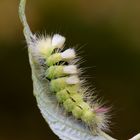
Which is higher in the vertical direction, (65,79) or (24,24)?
(24,24)

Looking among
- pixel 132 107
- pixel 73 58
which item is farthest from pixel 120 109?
pixel 73 58

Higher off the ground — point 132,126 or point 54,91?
point 132,126

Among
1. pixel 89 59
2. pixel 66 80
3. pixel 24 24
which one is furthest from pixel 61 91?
pixel 89 59

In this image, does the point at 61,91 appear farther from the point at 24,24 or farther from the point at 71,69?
the point at 24,24

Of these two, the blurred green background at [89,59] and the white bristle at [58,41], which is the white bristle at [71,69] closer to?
the white bristle at [58,41]

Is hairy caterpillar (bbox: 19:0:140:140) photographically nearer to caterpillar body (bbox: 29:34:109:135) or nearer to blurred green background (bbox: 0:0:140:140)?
caterpillar body (bbox: 29:34:109:135)

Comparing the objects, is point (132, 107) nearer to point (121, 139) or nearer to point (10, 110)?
point (121, 139)
